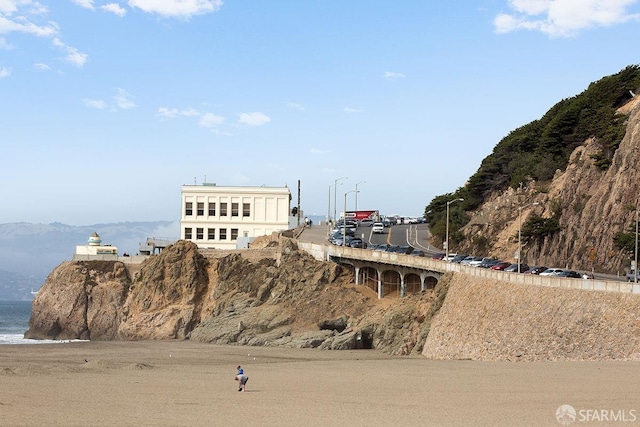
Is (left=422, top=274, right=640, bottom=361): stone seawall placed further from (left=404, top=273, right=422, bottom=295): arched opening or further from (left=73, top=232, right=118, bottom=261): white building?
(left=73, top=232, right=118, bottom=261): white building

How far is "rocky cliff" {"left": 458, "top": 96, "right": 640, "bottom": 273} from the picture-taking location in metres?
76.4

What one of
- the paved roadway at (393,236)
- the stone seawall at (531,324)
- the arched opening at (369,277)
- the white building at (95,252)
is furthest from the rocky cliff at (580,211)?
the white building at (95,252)

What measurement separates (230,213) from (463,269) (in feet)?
190

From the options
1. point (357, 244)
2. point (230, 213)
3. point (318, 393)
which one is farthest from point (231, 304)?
point (318, 393)

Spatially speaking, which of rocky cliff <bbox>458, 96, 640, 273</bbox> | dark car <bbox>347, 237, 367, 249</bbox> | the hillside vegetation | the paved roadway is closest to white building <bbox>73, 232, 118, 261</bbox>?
the paved roadway

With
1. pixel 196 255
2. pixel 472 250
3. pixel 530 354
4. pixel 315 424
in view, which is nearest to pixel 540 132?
pixel 472 250

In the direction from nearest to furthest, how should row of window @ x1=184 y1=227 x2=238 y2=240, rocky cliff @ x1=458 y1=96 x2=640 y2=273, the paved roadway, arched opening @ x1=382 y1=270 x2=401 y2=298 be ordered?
rocky cliff @ x1=458 y1=96 x2=640 y2=273 < arched opening @ x1=382 y1=270 x2=401 y2=298 < the paved roadway < row of window @ x1=184 y1=227 x2=238 y2=240

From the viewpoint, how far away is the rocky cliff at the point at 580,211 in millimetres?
76438

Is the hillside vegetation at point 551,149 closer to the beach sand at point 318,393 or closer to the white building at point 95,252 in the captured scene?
the white building at point 95,252

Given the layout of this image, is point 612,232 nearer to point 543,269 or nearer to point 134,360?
point 543,269

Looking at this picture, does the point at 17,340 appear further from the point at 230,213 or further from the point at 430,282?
the point at 430,282

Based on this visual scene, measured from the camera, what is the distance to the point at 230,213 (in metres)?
117

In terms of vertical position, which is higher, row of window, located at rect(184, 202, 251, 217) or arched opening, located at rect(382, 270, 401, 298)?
row of window, located at rect(184, 202, 251, 217)

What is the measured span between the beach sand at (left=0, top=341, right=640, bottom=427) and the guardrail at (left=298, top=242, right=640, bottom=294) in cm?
553
